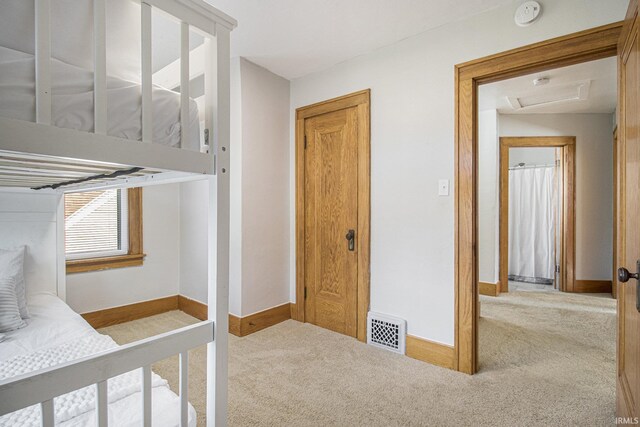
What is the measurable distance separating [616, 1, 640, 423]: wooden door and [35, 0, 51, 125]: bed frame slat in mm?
1823

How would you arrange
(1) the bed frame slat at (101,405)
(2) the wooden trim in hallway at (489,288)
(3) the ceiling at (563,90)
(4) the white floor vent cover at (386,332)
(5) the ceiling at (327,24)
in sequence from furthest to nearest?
1. (2) the wooden trim in hallway at (489,288)
2. (3) the ceiling at (563,90)
3. (4) the white floor vent cover at (386,332)
4. (5) the ceiling at (327,24)
5. (1) the bed frame slat at (101,405)

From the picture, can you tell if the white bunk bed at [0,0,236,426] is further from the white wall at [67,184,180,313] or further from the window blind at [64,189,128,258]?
the window blind at [64,189,128,258]

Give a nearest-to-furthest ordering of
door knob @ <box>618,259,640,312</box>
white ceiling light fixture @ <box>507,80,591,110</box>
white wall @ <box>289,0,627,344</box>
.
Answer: door knob @ <box>618,259,640,312</box>
white wall @ <box>289,0,627,344</box>
white ceiling light fixture @ <box>507,80,591,110</box>

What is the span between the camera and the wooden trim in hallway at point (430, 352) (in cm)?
208

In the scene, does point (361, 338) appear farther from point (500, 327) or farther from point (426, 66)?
point (426, 66)

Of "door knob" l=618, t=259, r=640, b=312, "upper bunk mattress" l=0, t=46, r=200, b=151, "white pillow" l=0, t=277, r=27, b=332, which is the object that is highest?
"upper bunk mattress" l=0, t=46, r=200, b=151

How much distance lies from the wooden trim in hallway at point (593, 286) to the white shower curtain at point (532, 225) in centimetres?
42

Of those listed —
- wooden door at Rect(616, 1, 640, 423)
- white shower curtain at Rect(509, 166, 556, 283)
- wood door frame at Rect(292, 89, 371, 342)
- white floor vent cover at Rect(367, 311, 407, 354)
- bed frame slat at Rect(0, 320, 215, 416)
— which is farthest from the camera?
white shower curtain at Rect(509, 166, 556, 283)

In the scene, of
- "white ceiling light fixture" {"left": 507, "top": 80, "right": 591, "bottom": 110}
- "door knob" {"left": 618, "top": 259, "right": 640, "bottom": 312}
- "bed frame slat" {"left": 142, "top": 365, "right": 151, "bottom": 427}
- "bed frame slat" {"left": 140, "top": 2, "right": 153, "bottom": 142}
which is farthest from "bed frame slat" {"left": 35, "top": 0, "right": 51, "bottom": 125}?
"white ceiling light fixture" {"left": 507, "top": 80, "right": 591, "bottom": 110}

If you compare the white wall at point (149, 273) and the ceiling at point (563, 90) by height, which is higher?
the ceiling at point (563, 90)

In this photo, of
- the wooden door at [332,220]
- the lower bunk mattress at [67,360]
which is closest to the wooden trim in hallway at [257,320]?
the wooden door at [332,220]

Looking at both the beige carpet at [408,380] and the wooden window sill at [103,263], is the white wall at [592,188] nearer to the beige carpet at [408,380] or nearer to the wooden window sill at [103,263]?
the beige carpet at [408,380]

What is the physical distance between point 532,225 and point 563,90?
7.12ft

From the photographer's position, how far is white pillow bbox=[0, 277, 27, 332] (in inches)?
62.3
